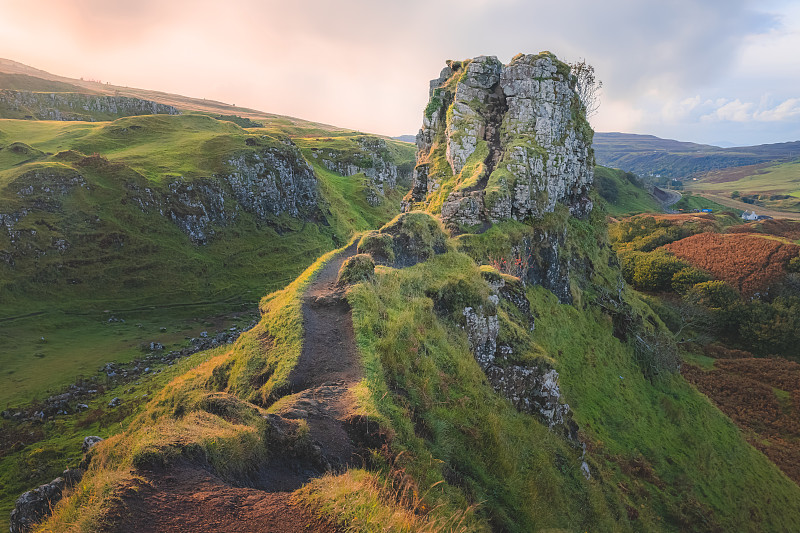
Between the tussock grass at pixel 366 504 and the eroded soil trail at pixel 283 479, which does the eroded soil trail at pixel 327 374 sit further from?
the tussock grass at pixel 366 504

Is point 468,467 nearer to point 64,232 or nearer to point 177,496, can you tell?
point 177,496

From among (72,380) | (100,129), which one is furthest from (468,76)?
(100,129)

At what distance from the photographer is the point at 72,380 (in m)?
30.4

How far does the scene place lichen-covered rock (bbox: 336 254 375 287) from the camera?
1625 centimetres

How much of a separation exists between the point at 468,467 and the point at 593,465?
1162 centimetres

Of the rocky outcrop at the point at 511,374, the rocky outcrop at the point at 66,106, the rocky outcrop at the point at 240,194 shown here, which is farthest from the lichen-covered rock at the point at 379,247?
the rocky outcrop at the point at 66,106

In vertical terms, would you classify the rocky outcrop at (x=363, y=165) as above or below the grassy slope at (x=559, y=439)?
above

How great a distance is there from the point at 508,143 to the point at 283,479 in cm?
3398

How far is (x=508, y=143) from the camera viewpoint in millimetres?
35062

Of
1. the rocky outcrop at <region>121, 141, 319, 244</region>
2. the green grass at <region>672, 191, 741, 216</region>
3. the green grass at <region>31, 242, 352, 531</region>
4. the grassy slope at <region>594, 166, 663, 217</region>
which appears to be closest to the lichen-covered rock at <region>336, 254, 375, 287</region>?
the green grass at <region>31, 242, 352, 531</region>

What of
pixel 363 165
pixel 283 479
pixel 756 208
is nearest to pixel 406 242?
pixel 283 479

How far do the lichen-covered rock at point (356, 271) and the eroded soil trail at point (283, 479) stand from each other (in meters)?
3.41

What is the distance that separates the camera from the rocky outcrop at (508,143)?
104ft

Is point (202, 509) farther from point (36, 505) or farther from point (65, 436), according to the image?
point (65, 436)
